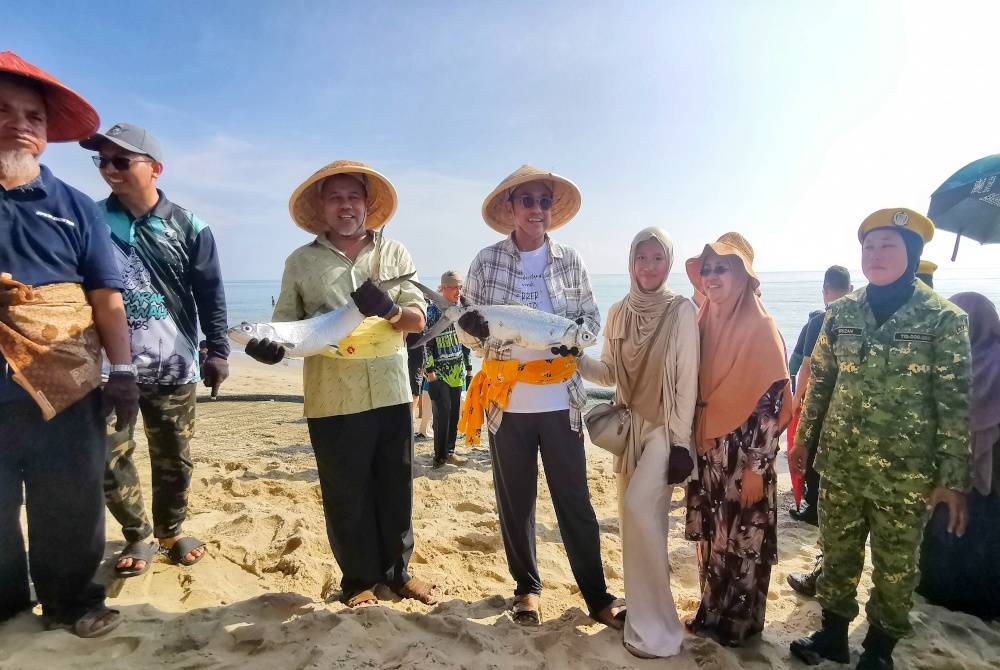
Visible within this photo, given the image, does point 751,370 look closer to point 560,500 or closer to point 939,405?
point 939,405

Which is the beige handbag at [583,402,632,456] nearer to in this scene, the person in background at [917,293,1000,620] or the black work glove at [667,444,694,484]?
the black work glove at [667,444,694,484]

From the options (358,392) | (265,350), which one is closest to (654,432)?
→ (358,392)

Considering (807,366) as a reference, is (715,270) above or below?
above

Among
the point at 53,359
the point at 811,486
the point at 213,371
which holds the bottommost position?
the point at 811,486

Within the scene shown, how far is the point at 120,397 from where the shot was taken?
101 inches

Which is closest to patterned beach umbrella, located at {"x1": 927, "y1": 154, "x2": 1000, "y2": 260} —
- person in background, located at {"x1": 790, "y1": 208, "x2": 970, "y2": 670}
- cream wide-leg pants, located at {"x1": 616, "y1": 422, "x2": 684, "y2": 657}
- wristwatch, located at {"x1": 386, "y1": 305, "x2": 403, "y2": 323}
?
person in background, located at {"x1": 790, "y1": 208, "x2": 970, "y2": 670}

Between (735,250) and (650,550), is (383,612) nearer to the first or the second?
(650,550)

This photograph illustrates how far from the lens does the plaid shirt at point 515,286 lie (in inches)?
117

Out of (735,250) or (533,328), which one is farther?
(735,250)

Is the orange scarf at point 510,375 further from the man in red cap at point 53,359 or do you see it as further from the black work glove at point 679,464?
the man in red cap at point 53,359

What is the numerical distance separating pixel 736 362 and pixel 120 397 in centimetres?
318

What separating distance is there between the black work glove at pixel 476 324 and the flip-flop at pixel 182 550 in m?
2.59

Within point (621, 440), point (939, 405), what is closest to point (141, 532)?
point (621, 440)

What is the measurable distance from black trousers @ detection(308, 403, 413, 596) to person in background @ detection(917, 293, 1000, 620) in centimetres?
344
